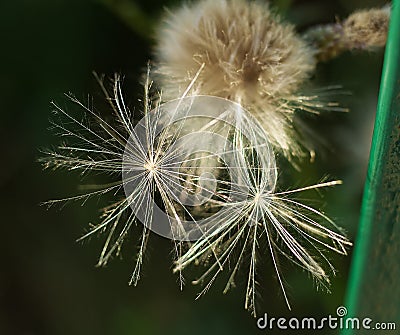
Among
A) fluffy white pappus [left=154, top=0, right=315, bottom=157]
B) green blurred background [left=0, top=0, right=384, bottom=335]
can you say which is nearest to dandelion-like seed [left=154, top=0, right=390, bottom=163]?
fluffy white pappus [left=154, top=0, right=315, bottom=157]

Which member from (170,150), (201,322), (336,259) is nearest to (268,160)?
(170,150)

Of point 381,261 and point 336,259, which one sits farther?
point 336,259

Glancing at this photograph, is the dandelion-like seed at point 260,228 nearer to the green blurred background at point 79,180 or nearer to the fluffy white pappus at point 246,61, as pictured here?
the fluffy white pappus at point 246,61

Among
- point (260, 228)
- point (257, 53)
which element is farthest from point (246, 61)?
point (260, 228)

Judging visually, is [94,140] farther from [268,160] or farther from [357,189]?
[357,189]

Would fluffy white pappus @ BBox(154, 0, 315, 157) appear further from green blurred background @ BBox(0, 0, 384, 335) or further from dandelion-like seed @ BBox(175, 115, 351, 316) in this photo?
green blurred background @ BBox(0, 0, 384, 335)

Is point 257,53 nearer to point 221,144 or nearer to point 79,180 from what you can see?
point 221,144
